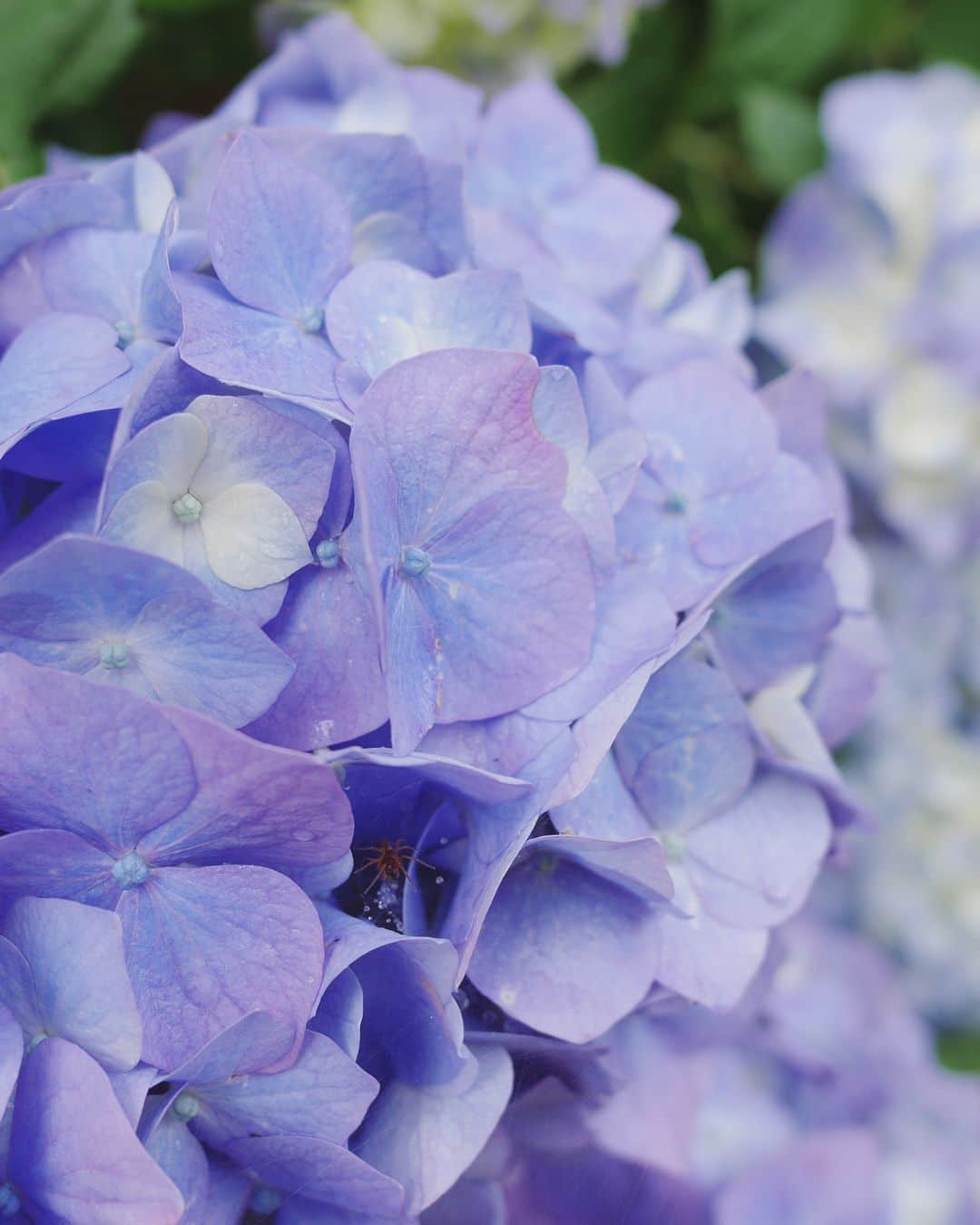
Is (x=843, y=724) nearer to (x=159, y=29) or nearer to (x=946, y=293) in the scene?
(x=946, y=293)

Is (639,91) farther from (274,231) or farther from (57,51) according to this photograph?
(274,231)

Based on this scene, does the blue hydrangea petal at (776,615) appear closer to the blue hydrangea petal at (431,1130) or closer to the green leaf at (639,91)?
the blue hydrangea petal at (431,1130)

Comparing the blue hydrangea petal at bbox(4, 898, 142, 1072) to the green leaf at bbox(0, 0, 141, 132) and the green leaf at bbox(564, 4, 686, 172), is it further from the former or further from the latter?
the green leaf at bbox(564, 4, 686, 172)

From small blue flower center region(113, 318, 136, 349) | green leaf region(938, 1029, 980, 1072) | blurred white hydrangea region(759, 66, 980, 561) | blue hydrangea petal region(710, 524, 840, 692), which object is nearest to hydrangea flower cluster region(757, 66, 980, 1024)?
blurred white hydrangea region(759, 66, 980, 561)

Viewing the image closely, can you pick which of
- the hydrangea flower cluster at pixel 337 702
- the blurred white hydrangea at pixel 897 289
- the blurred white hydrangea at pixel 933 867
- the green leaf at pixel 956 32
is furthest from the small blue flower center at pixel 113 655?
the green leaf at pixel 956 32

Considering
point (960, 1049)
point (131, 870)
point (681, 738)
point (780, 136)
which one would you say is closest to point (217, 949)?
point (131, 870)

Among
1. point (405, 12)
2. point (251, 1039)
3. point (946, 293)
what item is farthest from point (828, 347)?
point (251, 1039)
